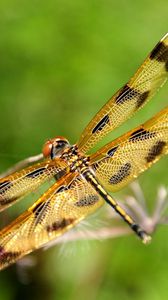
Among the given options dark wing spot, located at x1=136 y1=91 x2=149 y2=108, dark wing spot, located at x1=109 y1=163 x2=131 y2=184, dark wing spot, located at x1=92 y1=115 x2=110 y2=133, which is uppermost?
dark wing spot, located at x1=92 y1=115 x2=110 y2=133

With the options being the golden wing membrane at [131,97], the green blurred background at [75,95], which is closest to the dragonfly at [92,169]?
the golden wing membrane at [131,97]

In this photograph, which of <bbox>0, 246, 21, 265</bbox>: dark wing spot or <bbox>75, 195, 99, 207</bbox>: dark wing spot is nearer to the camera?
<bbox>0, 246, 21, 265</bbox>: dark wing spot

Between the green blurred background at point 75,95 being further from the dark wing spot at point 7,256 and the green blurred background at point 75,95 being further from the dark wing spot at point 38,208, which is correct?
the dark wing spot at point 7,256

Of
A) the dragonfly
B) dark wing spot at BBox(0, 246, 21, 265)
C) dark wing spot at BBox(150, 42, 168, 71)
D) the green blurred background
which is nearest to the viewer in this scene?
dark wing spot at BBox(0, 246, 21, 265)

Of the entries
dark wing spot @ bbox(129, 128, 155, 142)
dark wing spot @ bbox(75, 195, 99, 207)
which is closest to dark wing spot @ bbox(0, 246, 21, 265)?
dark wing spot @ bbox(75, 195, 99, 207)

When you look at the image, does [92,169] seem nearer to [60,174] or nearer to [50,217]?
[60,174]

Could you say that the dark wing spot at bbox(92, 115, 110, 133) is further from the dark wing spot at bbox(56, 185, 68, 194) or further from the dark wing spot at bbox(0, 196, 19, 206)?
the dark wing spot at bbox(0, 196, 19, 206)

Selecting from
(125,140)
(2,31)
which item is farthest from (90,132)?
(2,31)
